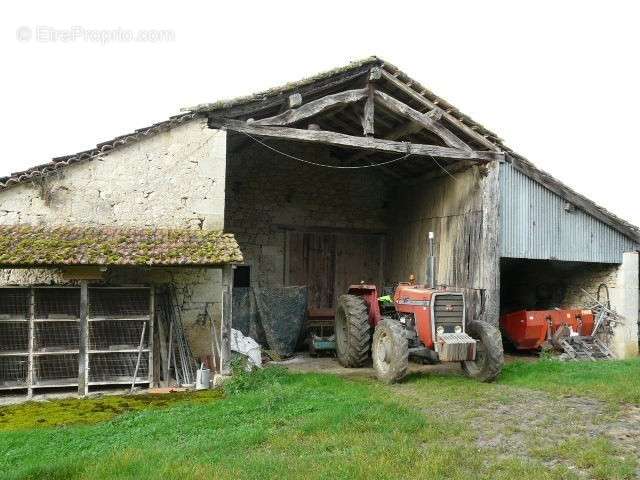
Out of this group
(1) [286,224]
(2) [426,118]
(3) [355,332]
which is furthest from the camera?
(1) [286,224]

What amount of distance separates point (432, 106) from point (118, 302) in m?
6.38

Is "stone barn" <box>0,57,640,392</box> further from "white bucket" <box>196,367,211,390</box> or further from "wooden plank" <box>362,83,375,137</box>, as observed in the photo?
"white bucket" <box>196,367,211,390</box>

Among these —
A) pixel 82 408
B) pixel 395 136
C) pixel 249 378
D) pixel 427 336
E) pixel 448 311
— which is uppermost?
pixel 395 136

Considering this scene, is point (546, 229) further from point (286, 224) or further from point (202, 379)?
point (202, 379)

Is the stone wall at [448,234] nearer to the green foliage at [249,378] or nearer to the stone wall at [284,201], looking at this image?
the stone wall at [284,201]

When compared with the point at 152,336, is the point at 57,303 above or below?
above

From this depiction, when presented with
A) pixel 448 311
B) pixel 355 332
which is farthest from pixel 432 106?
pixel 355 332

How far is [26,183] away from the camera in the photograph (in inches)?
304

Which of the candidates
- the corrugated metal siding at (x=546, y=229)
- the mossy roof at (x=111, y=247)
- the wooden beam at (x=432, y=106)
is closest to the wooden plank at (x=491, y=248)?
the corrugated metal siding at (x=546, y=229)

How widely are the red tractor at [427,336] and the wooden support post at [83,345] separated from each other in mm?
3927

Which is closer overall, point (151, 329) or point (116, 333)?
point (151, 329)

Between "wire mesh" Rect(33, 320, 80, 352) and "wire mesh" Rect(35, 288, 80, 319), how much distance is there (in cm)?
14

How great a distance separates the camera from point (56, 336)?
782 centimetres

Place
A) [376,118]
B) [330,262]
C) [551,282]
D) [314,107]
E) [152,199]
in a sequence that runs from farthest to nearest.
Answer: [330,262]
[551,282]
[376,118]
[314,107]
[152,199]
